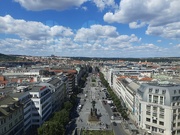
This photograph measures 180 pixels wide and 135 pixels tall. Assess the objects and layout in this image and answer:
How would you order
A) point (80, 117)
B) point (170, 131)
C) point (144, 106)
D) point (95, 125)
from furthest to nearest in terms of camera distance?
point (80, 117)
point (95, 125)
point (144, 106)
point (170, 131)

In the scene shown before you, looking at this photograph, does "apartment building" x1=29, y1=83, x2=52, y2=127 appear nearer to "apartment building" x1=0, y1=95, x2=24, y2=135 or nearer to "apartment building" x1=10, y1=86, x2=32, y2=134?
"apartment building" x1=10, y1=86, x2=32, y2=134

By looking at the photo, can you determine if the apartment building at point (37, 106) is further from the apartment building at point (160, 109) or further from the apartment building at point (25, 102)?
the apartment building at point (160, 109)

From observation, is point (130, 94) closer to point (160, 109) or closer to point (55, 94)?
point (160, 109)

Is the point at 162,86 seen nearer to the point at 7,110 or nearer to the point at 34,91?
the point at 34,91

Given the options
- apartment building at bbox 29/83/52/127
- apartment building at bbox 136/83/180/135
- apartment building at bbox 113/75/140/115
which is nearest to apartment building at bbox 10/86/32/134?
apartment building at bbox 29/83/52/127

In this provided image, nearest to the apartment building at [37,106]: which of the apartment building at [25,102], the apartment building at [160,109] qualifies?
the apartment building at [25,102]

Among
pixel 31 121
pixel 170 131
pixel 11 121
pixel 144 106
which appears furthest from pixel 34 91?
pixel 170 131
